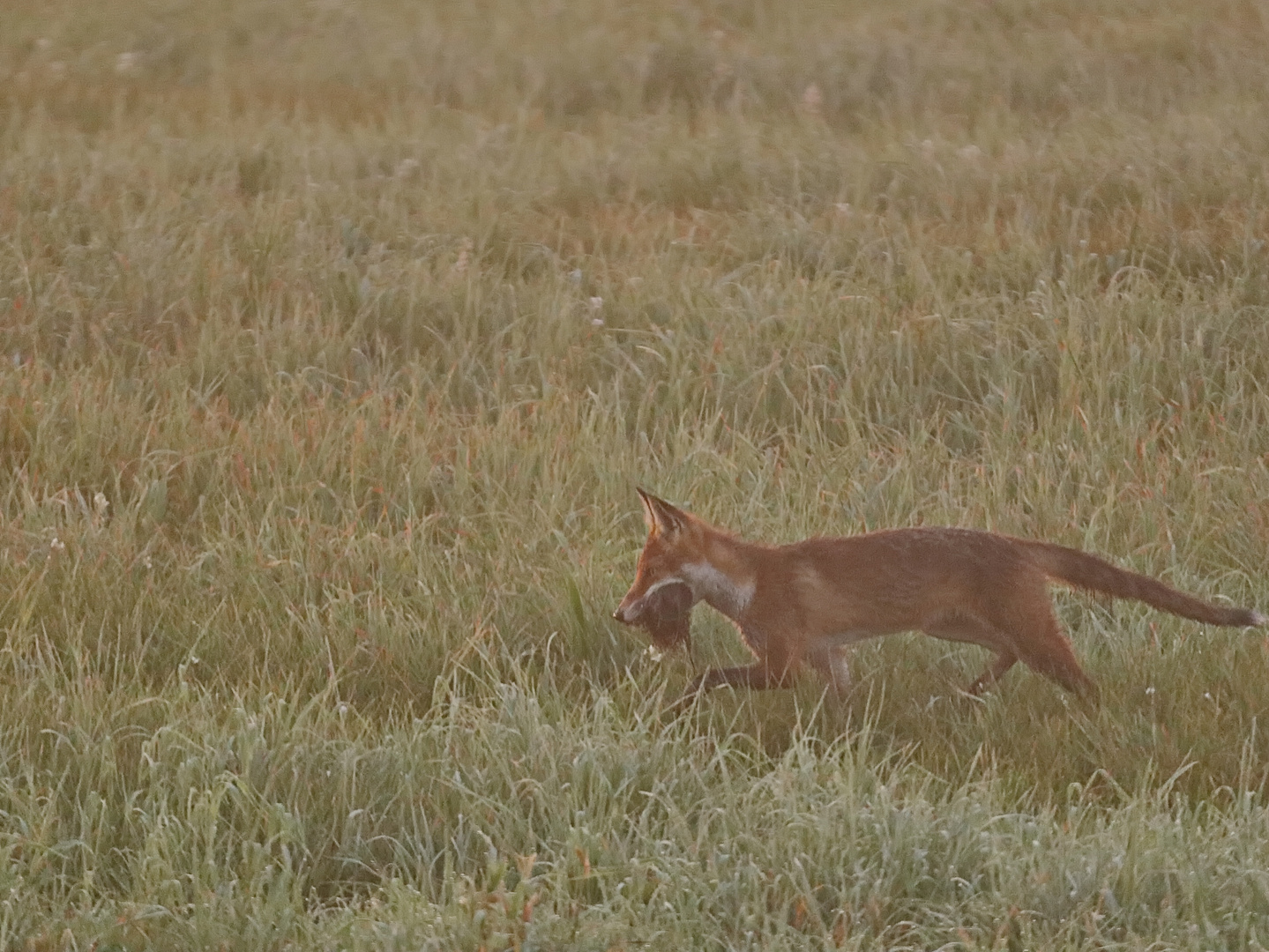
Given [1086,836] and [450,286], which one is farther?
[450,286]

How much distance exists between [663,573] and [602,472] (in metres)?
1.37

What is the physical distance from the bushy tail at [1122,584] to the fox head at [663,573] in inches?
35.7

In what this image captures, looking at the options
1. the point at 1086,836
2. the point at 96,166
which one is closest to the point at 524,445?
the point at 1086,836

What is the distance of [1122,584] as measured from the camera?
4543 millimetres

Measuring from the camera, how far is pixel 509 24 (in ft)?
42.9

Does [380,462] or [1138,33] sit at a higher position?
[1138,33]

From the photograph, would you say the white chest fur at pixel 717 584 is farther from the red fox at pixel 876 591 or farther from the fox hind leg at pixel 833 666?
the fox hind leg at pixel 833 666

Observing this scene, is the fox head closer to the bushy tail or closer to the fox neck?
the fox neck

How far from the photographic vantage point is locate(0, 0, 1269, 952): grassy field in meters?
3.56

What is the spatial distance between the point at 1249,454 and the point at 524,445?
2535 millimetres

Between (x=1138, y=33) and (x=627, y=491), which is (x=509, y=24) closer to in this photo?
(x=1138, y=33)

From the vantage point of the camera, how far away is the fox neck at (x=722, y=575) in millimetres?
4586

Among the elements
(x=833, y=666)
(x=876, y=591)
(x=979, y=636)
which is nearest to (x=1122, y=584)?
(x=979, y=636)

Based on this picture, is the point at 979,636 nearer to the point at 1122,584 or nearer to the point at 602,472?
the point at 1122,584
